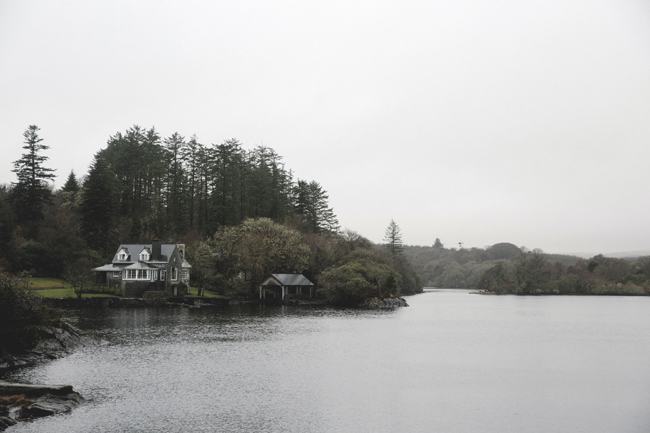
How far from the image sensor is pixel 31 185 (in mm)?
81375

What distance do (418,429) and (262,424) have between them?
19.9 feet

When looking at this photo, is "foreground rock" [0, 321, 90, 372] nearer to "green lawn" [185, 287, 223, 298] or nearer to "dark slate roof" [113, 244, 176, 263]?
"dark slate roof" [113, 244, 176, 263]

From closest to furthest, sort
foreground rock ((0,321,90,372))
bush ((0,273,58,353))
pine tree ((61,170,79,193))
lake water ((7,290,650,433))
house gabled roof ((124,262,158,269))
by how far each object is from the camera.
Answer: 1. lake water ((7,290,650,433))
2. foreground rock ((0,321,90,372))
3. bush ((0,273,58,353))
4. house gabled roof ((124,262,158,269))
5. pine tree ((61,170,79,193))

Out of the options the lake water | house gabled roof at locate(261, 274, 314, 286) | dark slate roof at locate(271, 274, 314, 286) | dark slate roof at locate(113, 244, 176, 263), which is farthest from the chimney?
the lake water

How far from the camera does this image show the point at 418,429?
18.6 meters

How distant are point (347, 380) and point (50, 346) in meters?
20.7

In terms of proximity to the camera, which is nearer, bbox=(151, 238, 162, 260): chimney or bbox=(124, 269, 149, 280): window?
bbox=(124, 269, 149, 280): window

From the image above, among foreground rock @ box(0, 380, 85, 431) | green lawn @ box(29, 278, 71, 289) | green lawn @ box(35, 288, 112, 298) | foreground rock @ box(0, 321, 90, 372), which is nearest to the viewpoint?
foreground rock @ box(0, 380, 85, 431)

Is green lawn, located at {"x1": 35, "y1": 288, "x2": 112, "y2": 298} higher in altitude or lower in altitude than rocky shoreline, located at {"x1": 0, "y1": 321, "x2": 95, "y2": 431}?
higher

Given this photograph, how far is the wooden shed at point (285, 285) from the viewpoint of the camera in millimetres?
82062

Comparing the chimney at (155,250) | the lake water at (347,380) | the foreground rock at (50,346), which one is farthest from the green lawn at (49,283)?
the foreground rock at (50,346)

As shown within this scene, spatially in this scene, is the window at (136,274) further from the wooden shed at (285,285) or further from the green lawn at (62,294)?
Answer: the wooden shed at (285,285)

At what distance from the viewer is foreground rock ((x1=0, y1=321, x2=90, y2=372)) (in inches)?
1104

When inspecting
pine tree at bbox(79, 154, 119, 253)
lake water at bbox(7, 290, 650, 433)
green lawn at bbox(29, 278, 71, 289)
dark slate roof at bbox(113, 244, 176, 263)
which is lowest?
lake water at bbox(7, 290, 650, 433)
